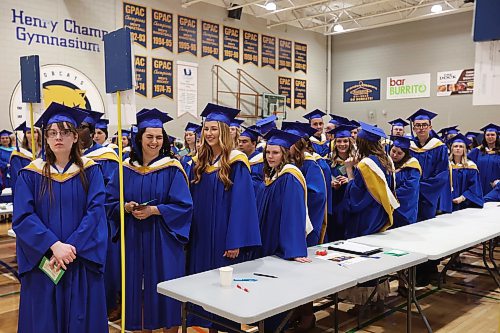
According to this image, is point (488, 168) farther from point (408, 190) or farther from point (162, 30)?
point (162, 30)

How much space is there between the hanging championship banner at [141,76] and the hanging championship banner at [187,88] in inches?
37.6

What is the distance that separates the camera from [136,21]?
11.7 meters

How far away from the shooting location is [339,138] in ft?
16.9

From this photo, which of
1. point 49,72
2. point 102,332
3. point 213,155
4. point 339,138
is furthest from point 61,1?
point 102,332

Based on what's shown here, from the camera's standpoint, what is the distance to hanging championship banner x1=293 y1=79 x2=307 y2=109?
1559 centimetres

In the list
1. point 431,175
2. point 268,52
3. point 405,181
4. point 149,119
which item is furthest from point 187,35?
point 149,119

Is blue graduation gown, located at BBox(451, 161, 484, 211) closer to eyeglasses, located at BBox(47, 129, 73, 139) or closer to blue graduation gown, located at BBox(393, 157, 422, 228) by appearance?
→ blue graduation gown, located at BBox(393, 157, 422, 228)

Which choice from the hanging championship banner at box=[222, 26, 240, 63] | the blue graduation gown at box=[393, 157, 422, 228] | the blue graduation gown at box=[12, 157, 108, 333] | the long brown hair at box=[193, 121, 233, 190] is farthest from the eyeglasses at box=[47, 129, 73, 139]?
the hanging championship banner at box=[222, 26, 240, 63]

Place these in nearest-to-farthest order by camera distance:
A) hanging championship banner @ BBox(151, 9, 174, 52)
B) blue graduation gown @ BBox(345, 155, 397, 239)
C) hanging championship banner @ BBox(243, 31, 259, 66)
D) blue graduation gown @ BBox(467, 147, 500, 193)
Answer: blue graduation gown @ BBox(345, 155, 397, 239) → blue graduation gown @ BBox(467, 147, 500, 193) → hanging championship banner @ BBox(151, 9, 174, 52) → hanging championship banner @ BBox(243, 31, 259, 66)

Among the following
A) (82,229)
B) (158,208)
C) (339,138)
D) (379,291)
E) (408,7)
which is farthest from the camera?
(408,7)

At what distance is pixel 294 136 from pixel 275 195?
0.42 m

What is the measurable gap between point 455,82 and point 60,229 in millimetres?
13285

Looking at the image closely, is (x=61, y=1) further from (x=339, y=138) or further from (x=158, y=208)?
(x=158, y=208)

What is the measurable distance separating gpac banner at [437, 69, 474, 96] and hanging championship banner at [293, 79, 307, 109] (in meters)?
3.92
